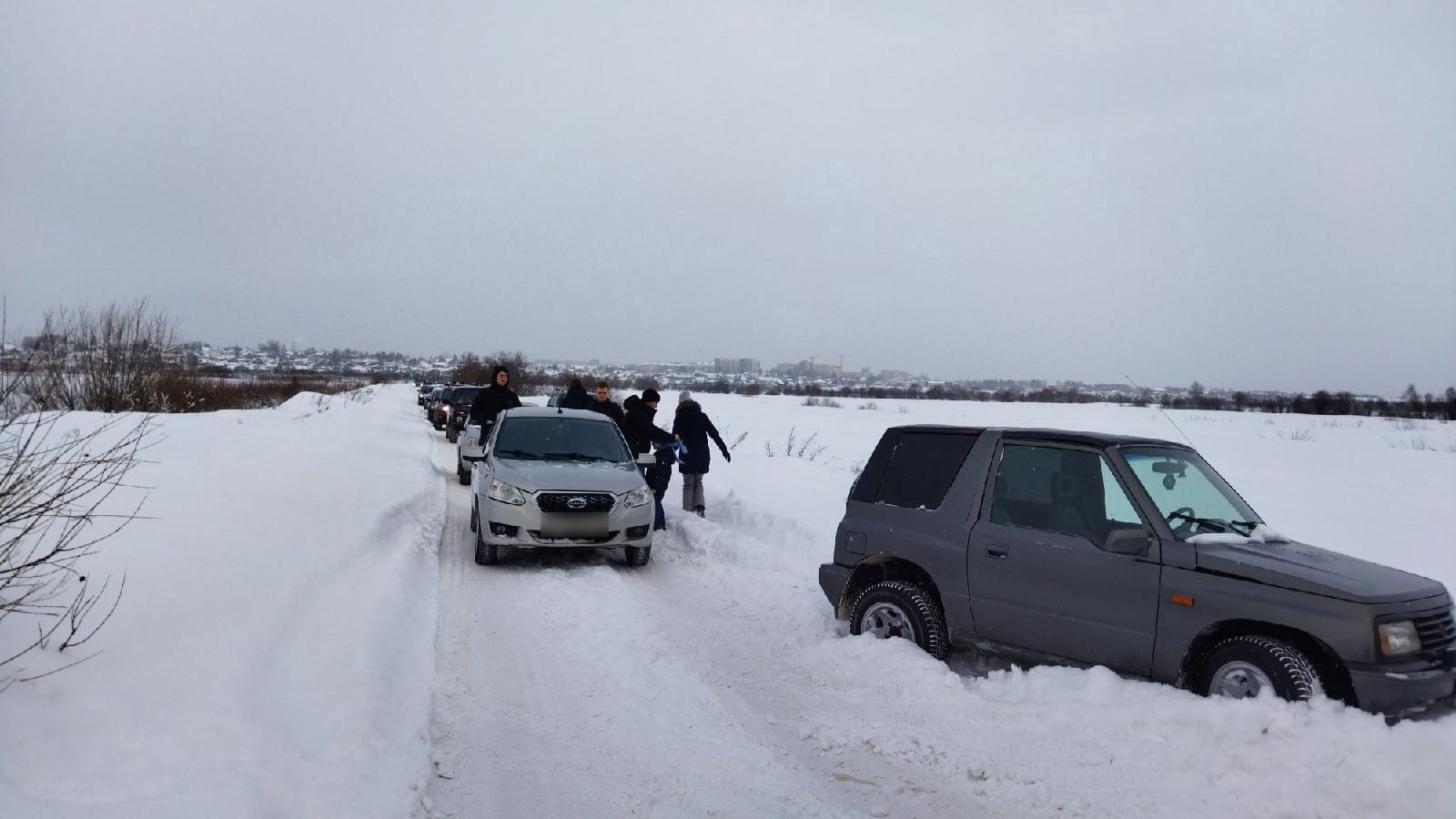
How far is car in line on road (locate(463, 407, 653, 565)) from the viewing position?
27.9ft

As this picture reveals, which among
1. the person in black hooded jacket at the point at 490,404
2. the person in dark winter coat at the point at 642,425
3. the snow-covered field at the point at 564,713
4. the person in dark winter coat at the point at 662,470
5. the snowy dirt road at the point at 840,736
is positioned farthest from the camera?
the person in black hooded jacket at the point at 490,404

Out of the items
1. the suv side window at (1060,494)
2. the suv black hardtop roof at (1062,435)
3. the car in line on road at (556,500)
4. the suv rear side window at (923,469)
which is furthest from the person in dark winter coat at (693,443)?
the suv side window at (1060,494)

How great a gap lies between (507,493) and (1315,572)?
699cm

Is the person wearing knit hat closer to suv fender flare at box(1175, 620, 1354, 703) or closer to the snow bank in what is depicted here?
the snow bank

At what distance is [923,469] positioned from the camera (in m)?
5.98

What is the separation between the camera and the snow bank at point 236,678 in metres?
3.34

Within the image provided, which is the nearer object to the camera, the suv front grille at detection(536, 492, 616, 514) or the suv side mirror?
the suv side mirror

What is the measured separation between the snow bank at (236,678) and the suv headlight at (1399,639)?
464 cm

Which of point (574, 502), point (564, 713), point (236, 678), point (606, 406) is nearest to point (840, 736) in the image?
point (564, 713)

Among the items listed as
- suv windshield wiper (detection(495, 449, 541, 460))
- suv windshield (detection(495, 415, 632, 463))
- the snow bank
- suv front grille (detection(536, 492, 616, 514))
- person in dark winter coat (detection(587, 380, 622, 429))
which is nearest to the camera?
the snow bank

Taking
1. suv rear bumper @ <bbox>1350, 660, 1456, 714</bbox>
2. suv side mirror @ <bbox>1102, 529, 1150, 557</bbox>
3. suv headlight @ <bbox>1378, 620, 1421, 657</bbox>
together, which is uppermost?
suv side mirror @ <bbox>1102, 529, 1150, 557</bbox>

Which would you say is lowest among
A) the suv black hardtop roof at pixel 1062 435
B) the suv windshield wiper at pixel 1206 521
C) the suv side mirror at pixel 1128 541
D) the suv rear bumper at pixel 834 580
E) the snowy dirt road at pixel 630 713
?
the snowy dirt road at pixel 630 713

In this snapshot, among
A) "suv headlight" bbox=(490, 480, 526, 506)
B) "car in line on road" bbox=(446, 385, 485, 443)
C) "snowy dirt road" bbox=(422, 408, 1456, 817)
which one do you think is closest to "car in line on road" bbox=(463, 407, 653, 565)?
"suv headlight" bbox=(490, 480, 526, 506)

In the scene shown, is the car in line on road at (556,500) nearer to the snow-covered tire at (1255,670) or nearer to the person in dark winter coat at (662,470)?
the person in dark winter coat at (662,470)
